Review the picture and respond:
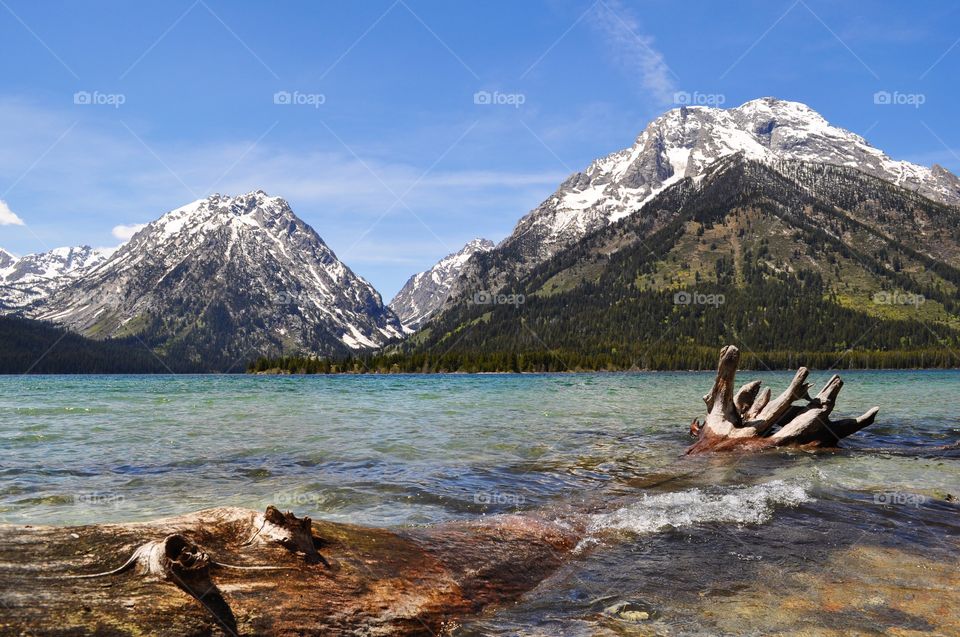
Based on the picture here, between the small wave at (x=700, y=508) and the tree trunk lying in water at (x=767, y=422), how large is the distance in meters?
7.61

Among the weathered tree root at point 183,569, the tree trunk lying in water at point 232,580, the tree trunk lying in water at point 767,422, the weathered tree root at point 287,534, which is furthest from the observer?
the tree trunk lying in water at point 767,422

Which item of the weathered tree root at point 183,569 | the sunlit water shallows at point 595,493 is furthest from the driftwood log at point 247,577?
the sunlit water shallows at point 595,493

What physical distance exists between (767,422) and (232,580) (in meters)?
21.9

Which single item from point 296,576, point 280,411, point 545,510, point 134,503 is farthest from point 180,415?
point 296,576

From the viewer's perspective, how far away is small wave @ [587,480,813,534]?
1094 centimetres

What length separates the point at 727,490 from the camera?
14117 mm

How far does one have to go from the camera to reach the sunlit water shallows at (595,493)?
7324 millimetres

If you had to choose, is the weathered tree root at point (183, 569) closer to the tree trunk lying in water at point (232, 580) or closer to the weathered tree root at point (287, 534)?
the tree trunk lying in water at point (232, 580)

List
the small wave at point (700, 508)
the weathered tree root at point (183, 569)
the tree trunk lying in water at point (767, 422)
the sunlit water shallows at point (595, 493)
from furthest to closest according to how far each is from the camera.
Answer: the tree trunk lying in water at point (767, 422), the small wave at point (700, 508), the sunlit water shallows at point (595, 493), the weathered tree root at point (183, 569)

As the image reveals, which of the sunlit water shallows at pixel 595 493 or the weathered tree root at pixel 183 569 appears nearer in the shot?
the weathered tree root at pixel 183 569

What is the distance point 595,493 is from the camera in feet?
46.9

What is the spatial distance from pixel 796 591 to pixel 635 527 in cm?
352

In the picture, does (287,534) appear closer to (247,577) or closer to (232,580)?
(247,577)

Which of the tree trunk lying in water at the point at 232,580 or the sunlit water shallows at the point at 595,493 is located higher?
the tree trunk lying in water at the point at 232,580
